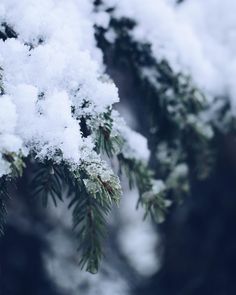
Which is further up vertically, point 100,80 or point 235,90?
point 235,90

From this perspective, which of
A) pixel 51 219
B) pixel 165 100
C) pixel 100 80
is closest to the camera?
pixel 100 80

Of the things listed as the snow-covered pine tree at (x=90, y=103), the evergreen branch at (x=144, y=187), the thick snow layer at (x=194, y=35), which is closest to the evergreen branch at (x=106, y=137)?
the snow-covered pine tree at (x=90, y=103)

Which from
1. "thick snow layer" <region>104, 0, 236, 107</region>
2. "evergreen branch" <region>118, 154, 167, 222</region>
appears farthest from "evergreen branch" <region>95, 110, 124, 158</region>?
"thick snow layer" <region>104, 0, 236, 107</region>

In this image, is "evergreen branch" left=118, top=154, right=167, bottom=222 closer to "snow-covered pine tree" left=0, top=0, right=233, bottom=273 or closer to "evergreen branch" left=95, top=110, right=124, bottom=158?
"snow-covered pine tree" left=0, top=0, right=233, bottom=273

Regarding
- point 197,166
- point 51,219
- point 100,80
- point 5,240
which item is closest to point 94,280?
point 51,219

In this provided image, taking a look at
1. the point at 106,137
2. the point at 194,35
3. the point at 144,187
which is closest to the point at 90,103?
the point at 106,137

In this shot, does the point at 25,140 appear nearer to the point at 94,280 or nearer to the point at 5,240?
the point at 5,240

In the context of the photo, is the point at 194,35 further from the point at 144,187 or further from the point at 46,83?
the point at 46,83
